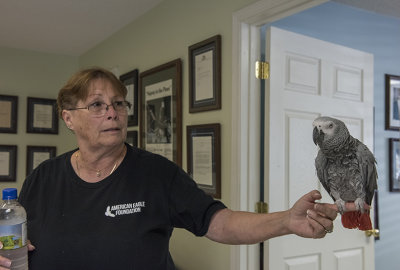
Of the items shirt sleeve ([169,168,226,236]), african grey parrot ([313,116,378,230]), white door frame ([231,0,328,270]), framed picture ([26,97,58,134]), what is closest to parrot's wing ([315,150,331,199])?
african grey parrot ([313,116,378,230])

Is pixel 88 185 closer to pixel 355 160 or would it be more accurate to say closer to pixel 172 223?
pixel 172 223

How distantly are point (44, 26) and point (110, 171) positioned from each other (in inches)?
89.3

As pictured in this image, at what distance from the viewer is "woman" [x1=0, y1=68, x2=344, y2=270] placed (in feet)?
3.65

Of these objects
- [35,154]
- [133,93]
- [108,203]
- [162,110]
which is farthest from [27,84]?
[108,203]

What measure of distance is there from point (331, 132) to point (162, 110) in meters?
1.80

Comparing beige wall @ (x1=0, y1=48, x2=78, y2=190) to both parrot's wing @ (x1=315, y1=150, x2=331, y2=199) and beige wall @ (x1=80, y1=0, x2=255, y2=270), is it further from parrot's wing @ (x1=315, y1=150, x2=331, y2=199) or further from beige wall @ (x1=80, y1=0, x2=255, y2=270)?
parrot's wing @ (x1=315, y1=150, x2=331, y2=199)

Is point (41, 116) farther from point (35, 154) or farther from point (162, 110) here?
point (162, 110)

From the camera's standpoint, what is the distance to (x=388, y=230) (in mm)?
Result: 2479

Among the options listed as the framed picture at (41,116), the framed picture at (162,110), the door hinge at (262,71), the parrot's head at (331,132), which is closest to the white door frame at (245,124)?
the door hinge at (262,71)

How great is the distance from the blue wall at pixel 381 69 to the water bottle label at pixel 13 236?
1.87 metres

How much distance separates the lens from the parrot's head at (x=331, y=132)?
2.54 ft

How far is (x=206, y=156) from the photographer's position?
2055mm

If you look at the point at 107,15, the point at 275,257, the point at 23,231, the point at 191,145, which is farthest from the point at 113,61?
the point at 23,231

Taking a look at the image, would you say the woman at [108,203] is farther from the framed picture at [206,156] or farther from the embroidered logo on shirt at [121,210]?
the framed picture at [206,156]
